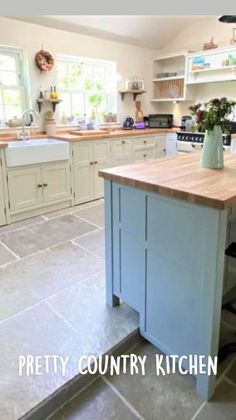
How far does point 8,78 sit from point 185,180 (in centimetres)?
336

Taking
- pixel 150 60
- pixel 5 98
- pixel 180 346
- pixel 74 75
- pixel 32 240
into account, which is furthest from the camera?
pixel 150 60

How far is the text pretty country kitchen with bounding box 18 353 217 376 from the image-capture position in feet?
4.96

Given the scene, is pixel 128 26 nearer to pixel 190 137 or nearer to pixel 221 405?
pixel 190 137

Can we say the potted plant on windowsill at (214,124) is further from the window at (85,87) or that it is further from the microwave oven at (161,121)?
the microwave oven at (161,121)

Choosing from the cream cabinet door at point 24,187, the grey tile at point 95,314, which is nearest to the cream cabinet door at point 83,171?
the cream cabinet door at point 24,187

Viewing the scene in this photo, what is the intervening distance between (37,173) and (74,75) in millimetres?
1954

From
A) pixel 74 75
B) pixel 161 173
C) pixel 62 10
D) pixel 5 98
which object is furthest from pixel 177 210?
pixel 74 75

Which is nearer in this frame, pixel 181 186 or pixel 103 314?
pixel 181 186

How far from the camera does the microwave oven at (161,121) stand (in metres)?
5.36

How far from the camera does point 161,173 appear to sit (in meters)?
1.72

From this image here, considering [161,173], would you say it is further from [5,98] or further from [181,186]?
[5,98]

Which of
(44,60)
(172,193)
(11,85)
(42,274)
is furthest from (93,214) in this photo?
(172,193)

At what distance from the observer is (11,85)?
3.95 m

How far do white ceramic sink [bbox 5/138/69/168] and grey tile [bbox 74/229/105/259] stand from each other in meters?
1.15
